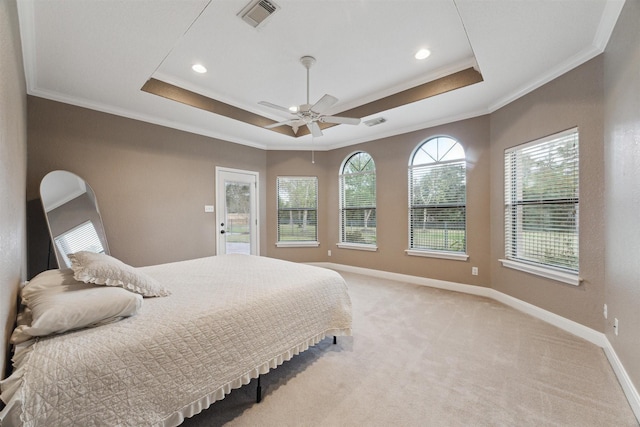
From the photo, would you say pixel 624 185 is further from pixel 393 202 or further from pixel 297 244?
pixel 297 244

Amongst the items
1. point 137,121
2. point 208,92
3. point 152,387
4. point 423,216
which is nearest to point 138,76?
point 208,92

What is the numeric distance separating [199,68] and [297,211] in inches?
128

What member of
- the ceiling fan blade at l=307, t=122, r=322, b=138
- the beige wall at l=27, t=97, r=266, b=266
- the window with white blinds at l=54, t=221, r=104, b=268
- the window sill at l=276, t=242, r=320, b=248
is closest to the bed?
the window with white blinds at l=54, t=221, r=104, b=268

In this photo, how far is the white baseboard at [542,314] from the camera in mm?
1707

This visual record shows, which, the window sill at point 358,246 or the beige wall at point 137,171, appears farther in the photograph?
the window sill at point 358,246

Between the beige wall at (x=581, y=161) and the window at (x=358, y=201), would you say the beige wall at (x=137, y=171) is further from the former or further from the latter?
the beige wall at (x=581, y=161)

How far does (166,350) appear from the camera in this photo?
1249 millimetres

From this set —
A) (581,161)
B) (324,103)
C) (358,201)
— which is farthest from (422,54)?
(358,201)

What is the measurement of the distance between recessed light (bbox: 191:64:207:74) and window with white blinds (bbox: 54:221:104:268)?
7.27 ft

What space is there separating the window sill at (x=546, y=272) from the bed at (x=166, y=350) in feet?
7.91

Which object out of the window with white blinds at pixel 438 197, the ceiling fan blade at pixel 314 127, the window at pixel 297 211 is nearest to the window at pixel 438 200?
the window with white blinds at pixel 438 197

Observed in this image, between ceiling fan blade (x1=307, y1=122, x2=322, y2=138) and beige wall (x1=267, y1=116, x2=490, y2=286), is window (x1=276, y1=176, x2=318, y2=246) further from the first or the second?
ceiling fan blade (x1=307, y1=122, x2=322, y2=138)

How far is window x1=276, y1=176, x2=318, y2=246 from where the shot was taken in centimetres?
555

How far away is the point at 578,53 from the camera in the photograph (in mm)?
2404
